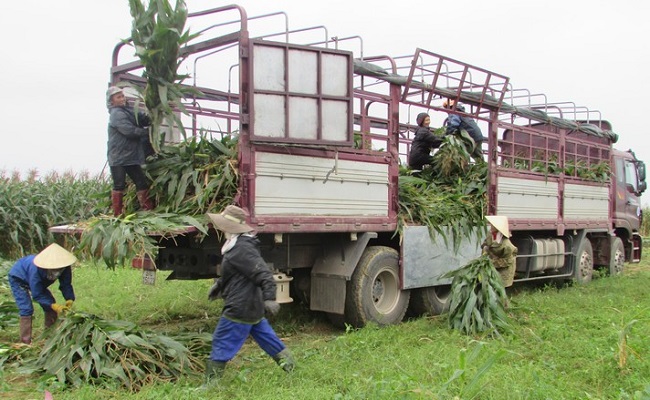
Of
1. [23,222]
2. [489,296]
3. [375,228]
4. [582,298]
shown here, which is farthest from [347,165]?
[23,222]

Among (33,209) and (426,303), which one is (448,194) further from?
(33,209)

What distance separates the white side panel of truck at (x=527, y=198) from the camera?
32.9 ft

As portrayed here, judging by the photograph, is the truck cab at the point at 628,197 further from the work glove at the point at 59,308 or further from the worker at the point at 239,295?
the work glove at the point at 59,308

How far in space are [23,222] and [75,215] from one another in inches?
44.9

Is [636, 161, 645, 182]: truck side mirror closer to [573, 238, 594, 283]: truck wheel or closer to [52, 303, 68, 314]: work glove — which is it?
[573, 238, 594, 283]: truck wheel

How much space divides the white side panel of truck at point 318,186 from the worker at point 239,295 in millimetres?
880

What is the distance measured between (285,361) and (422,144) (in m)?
5.26

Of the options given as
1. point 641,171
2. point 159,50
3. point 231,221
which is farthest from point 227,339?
point 641,171

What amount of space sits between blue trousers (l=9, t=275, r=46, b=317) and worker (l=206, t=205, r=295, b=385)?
2175mm

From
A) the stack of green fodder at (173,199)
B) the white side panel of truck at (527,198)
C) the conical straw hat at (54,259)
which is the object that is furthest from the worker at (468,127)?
the conical straw hat at (54,259)

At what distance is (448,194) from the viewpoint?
9.38 m

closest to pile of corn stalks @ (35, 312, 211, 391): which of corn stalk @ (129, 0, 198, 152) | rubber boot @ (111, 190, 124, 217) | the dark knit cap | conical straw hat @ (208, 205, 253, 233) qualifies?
conical straw hat @ (208, 205, 253, 233)

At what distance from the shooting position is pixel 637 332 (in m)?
6.54

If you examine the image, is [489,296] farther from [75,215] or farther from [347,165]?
[75,215]
